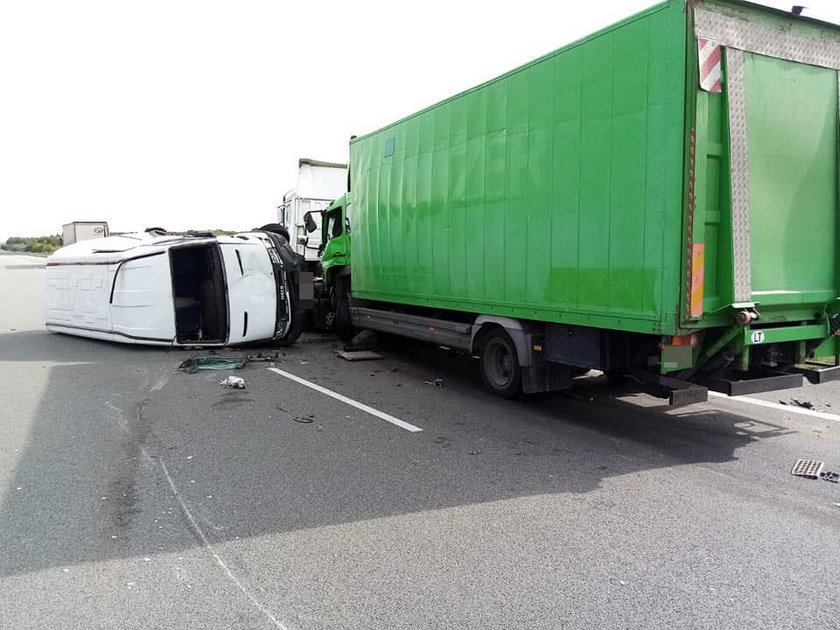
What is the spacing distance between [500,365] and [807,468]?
11.7 feet

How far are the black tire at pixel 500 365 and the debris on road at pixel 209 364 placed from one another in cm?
→ 401

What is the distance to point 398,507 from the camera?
4.51 metres

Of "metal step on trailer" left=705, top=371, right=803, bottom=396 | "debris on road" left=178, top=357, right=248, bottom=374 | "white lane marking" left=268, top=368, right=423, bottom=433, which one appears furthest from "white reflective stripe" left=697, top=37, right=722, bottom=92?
"debris on road" left=178, top=357, right=248, bottom=374

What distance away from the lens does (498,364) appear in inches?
317

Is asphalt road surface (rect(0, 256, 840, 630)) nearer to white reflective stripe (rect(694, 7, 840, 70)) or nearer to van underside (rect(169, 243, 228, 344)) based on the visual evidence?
white reflective stripe (rect(694, 7, 840, 70))

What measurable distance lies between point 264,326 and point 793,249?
27.8ft

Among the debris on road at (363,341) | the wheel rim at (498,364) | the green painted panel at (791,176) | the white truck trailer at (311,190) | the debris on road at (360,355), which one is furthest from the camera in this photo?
the white truck trailer at (311,190)

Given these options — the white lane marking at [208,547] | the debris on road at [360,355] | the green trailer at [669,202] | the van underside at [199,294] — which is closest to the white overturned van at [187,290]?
the van underside at [199,294]

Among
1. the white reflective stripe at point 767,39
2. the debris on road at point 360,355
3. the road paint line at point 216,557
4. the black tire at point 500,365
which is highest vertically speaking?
the white reflective stripe at point 767,39

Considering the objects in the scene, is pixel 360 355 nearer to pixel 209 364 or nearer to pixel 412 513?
pixel 209 364

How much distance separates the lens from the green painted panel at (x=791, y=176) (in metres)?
5.70

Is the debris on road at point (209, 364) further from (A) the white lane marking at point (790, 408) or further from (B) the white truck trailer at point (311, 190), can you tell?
(B) the white truck trailer at point (311, 190)

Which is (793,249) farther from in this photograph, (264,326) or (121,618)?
(264,326)

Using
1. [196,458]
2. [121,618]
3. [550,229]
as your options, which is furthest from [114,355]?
[121,618]
